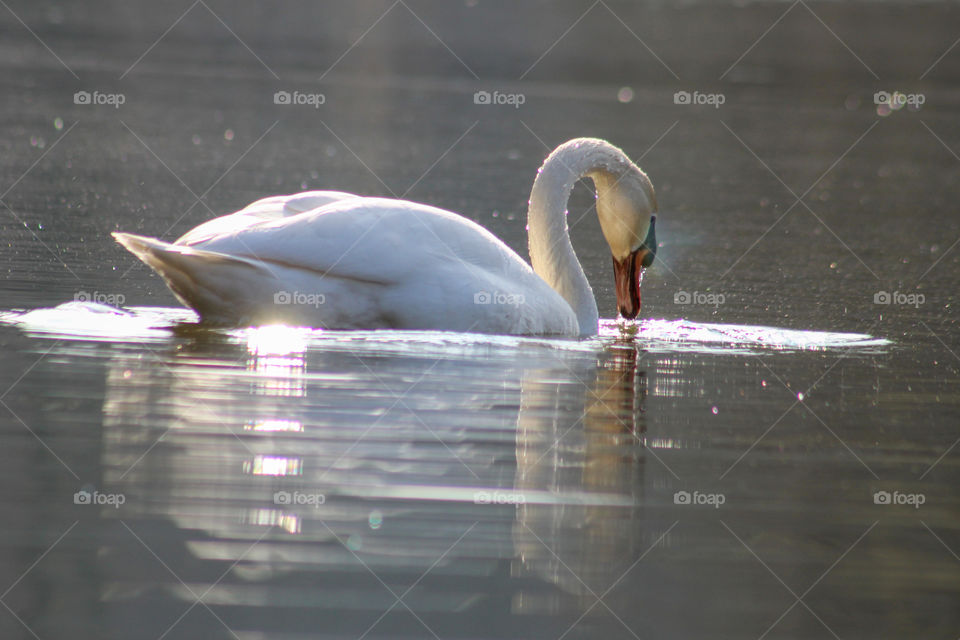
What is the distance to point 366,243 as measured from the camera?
24.3 ft

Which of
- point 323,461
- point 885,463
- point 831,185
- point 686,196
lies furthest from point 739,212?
point 323,461

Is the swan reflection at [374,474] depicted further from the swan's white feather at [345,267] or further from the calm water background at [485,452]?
the swan's white feather at [345,267]

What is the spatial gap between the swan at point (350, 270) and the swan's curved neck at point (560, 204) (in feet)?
2.79

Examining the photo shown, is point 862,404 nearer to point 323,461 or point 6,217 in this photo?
point 323,461

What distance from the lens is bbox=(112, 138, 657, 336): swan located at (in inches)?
288

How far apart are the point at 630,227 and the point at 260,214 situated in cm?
275

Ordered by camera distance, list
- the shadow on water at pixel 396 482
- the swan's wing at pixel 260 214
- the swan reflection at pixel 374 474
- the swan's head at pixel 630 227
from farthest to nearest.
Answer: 1. the swan's head at pixel 630 227
2. the swan's wing at pixel 260 214
3. the swan reflection at pixel 374 474
4. the shadow on water at pixel 396 482

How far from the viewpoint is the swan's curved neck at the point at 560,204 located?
9.38 metres

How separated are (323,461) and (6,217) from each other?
7672mm

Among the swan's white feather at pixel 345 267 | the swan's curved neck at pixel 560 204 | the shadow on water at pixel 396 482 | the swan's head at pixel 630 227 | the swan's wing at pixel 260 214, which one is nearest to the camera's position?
the shadow on water at pixel 396 482

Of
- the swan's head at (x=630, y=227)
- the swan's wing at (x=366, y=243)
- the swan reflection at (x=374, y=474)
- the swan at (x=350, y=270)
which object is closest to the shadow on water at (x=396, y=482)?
the swan reflection at (x=374, y=474)

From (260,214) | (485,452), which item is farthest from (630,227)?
(485,452)

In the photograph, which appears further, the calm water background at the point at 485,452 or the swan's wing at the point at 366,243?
the swan's wing at the point at 366,243

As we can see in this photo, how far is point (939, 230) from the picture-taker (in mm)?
16203
